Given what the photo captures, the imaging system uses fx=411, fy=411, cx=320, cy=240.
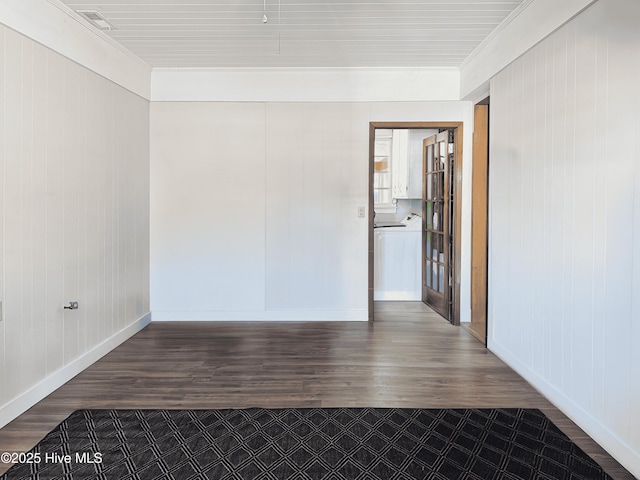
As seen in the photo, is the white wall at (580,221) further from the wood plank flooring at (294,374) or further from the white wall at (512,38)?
A: the wood plank flooring at (294,374)

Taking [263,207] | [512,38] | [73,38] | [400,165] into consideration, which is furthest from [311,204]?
[73,38]

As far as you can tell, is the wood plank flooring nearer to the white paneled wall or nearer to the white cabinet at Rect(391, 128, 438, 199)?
the white paneled wall

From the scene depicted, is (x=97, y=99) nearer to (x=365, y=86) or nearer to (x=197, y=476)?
(x=365, y=86)

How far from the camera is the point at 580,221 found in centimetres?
222

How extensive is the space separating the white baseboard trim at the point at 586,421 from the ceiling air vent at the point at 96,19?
3.87 meters

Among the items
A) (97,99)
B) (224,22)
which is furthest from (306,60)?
(97,99)

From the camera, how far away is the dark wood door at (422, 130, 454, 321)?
14.4ft

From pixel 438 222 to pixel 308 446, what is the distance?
3.27 m

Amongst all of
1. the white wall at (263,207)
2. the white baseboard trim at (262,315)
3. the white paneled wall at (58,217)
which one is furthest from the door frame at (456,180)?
the white paneled wall at (58,217)

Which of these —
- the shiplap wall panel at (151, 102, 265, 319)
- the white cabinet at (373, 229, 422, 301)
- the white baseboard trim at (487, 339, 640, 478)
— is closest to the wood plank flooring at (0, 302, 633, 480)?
the white baseboard trim at (487, 339, 640, 478)

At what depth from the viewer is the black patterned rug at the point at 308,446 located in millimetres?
1820

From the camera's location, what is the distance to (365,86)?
4.21 meters

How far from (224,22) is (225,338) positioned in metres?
2.62

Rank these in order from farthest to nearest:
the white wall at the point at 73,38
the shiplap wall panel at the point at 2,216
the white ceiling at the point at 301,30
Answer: the white ceiling at the point at 301,30, the white wall at the point at 73,38, the shiplap wall panel at the point at 2,216
